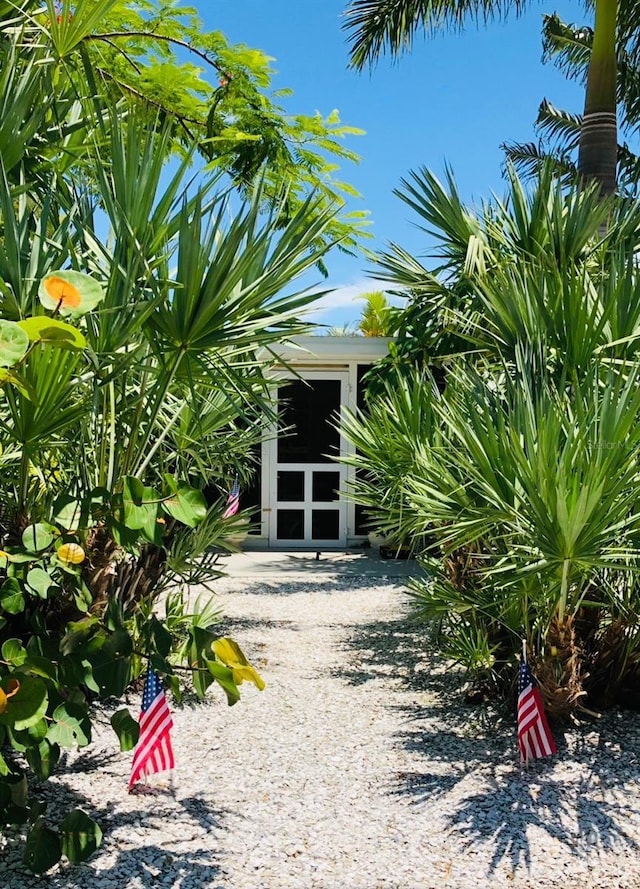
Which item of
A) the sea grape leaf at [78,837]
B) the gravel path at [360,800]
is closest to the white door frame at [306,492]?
the gravel path at [360,800]

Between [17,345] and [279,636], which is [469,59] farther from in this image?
[17,345]

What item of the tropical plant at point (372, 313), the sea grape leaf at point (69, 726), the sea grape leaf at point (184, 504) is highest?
the tropical plant at point (372, 313)

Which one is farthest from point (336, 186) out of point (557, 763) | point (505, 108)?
point (505, 108)

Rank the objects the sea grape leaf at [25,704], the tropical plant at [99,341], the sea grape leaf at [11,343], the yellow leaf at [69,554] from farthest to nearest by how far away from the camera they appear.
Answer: the yellow leaf at [69,554] → the tropical plant at [99,341] → the sea grape leaf at [25,704] → the sea grape leaf at [11,343]

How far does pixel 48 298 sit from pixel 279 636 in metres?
5.48

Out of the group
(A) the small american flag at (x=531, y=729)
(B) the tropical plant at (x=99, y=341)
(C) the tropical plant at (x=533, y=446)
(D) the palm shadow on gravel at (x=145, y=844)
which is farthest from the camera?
(A) the small american flag at (x=531, y=729)

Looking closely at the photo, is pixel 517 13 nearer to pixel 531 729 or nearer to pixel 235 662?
pixel 531 729

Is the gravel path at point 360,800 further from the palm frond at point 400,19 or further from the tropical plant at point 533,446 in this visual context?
the palm frond at point 400,19

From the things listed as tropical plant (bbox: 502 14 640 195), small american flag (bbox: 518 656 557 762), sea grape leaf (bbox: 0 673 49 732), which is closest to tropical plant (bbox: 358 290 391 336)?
tropical plant (bbox: 502 14 640 195)

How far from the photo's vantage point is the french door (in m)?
12.8

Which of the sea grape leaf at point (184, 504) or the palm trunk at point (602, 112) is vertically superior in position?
the palm trunk at point (602, 112)

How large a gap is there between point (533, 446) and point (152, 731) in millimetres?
2039

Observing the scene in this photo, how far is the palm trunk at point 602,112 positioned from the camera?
8688 mm

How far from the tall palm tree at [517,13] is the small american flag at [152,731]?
736 centimetres
